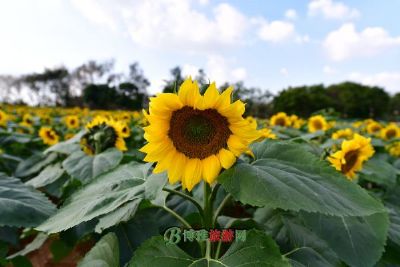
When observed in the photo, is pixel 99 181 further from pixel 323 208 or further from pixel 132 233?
pixel 323 208

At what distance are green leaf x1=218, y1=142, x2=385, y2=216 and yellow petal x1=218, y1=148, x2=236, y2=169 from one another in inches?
0.8

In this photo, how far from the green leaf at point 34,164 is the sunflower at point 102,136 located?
463 mm

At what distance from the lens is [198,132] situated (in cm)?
133

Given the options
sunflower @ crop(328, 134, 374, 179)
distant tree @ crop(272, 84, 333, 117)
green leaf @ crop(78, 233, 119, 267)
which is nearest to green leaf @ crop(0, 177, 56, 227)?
green leaf @ crop(78, 233, 119, 267)

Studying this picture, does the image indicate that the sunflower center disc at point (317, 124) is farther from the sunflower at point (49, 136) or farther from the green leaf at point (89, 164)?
the green leaf at point (89, 164)

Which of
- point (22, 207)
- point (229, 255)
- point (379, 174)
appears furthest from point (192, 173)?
point (379, 174)

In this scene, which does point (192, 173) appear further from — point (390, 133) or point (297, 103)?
point (297, 103)

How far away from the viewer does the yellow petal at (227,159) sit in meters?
1.24

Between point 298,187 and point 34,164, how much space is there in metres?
3.10

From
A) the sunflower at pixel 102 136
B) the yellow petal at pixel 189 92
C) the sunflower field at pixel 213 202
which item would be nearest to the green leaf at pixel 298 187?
the sunflower field at pixel 213 202

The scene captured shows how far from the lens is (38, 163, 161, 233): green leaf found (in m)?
1.23

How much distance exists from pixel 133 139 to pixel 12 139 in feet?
4.30

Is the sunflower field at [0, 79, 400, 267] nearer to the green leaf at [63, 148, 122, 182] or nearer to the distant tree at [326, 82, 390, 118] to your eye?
the green leaf at [63, 148, 122, 182]

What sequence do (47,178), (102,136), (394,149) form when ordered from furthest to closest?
1. (394,149)
2. (102,136)
3. (47,178)
